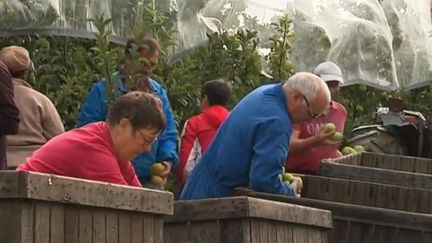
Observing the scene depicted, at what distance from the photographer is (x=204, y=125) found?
37.3 feet

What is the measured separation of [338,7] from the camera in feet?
53.0

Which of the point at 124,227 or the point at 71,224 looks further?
the point at 124,227

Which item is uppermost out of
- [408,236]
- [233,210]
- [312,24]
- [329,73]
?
[312,24]

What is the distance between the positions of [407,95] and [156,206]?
404 inches

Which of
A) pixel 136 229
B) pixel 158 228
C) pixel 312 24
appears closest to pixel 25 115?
pixel 158 228

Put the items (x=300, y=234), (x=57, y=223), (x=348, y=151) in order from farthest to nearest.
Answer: (x=348, y=151) → (x=300, y=234) → (x=57, y=223)

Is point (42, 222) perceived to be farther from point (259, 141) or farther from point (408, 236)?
point (408, 236)

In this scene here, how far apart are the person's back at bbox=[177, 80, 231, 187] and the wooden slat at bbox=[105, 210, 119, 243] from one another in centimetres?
438

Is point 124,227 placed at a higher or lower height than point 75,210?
lower

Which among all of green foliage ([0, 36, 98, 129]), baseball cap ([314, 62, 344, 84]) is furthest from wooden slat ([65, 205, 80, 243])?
baseball cap ([314, 62, 344, 84])

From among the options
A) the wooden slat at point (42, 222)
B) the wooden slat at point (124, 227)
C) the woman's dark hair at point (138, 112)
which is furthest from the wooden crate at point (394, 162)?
the wooden slat at point (42, 222)

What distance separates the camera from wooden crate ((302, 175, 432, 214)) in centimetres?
1017

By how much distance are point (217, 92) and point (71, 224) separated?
15.7 ft

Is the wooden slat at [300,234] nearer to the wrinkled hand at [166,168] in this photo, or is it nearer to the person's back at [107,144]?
the person's back at [107,144]
